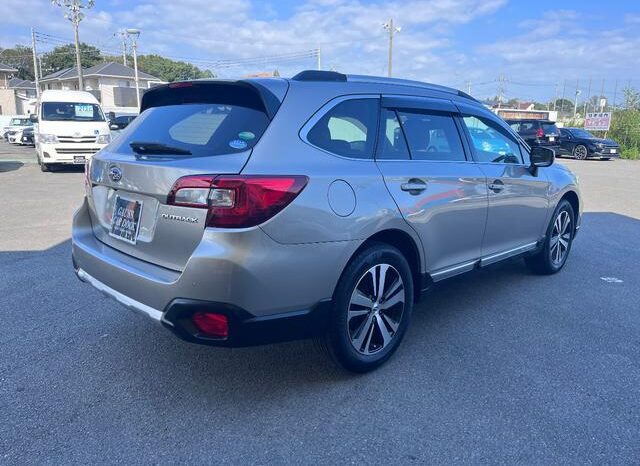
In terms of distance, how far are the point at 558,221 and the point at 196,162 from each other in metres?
4.31

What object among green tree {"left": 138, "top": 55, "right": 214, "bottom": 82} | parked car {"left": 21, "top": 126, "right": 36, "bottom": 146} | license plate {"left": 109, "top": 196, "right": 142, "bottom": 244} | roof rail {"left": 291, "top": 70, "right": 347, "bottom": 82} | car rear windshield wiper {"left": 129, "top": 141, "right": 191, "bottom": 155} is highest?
green tree {"left": 138, "top": 55, "right": 214, "bottom": 82}

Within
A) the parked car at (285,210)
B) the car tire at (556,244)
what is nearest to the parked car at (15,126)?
the car tire at (556,244)

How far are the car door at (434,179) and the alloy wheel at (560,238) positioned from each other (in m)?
1.79

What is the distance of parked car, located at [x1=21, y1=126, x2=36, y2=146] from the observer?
30.2 meters

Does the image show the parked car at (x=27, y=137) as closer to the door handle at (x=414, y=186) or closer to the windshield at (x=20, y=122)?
the windshield at (x=20, y=122)

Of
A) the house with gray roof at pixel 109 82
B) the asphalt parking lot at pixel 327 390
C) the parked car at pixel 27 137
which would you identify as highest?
the house with gray roof at pixel 109 82

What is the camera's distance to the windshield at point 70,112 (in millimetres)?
14547

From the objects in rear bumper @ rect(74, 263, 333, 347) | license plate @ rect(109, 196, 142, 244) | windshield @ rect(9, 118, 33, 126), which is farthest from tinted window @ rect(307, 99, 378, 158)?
windshield @ rect(9, 118, 33, 126)

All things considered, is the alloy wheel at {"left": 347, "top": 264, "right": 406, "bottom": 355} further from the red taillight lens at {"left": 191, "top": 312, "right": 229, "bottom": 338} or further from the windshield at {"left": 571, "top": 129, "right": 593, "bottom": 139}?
the windshield at {"left": 571, "top": 129, "right": 593, "bottom": 139}

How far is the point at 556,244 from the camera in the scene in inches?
217

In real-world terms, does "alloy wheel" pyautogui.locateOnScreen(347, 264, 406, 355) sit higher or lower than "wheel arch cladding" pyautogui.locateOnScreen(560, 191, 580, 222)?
lower

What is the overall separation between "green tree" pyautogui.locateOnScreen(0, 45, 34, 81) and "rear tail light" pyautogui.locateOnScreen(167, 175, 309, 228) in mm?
104983

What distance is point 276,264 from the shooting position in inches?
101

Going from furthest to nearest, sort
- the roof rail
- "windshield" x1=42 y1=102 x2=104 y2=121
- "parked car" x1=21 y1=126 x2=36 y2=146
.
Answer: "parked car" x1=21 y1=126 x2=36 y2=146, "windshield" x1=42 y1=102 x2=104 y2=121, the roof rail
